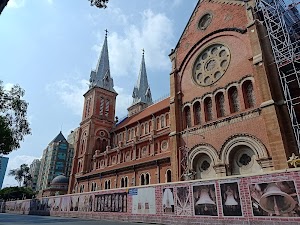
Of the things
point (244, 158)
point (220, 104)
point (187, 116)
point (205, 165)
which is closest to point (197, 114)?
point (187, 116)

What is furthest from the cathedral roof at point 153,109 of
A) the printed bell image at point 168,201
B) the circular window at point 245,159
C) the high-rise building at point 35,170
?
the high-rise building at point 35,170

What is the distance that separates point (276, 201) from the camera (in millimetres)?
8633

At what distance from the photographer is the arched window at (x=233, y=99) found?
17119 millimetres

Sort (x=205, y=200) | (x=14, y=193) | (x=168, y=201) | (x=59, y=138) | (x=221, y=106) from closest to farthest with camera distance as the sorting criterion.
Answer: (x=205, y=200) → (x=168, y=201) → (x=221, y=106) → (x=14, y=193) → (x=59, y=138)

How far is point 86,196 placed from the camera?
1755 cm

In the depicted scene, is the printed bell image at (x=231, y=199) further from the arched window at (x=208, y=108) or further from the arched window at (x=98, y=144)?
the arched window at (x=98, y=144)

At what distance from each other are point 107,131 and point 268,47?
31643mm

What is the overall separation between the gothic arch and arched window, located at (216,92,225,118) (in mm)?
2655

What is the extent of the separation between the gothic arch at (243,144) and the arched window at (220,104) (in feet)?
8.71

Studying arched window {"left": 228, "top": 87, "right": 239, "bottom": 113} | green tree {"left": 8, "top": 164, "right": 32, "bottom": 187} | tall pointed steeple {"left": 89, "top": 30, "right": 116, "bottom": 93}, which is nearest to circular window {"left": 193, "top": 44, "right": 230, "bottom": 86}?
arched window {"left": 228, "top": 87, "right": 239, "bottom": 113}

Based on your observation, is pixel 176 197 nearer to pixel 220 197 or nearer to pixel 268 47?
pixel 220 197

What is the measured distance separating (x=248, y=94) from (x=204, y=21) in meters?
8.82

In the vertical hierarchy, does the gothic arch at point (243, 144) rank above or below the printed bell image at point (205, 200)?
above

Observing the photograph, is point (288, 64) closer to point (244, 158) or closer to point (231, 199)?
point (244, 158)
